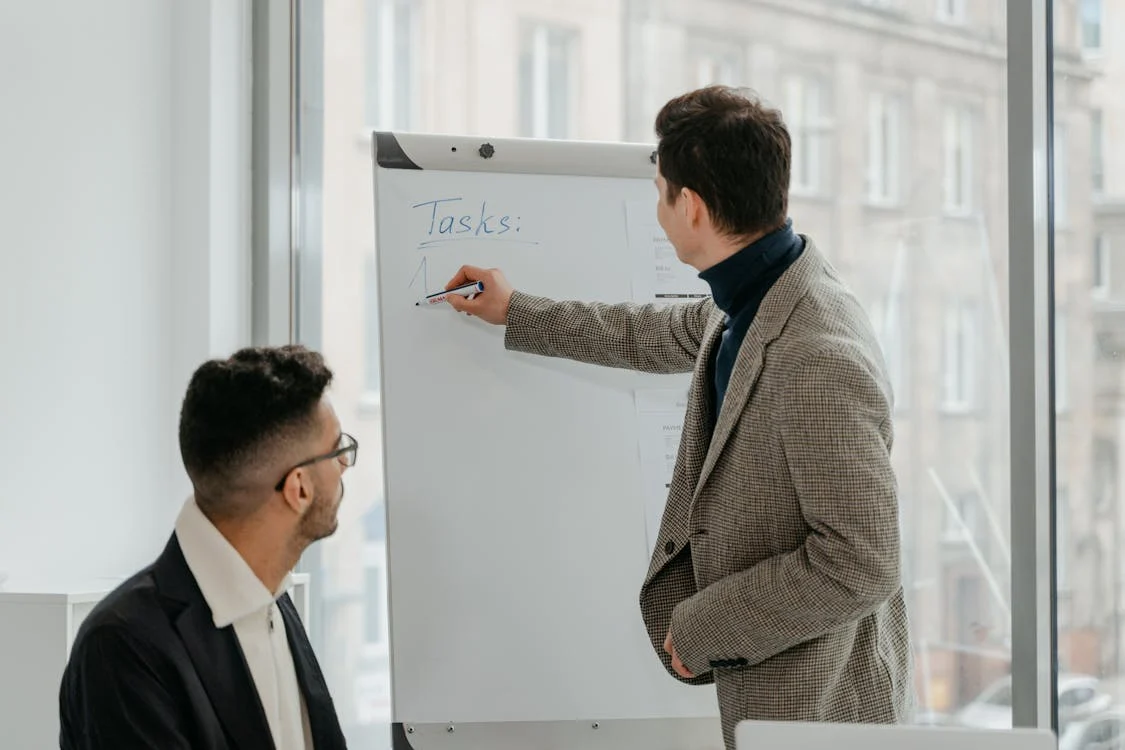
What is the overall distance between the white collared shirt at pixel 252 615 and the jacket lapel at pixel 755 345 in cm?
62

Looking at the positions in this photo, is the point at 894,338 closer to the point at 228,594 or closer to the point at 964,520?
the point at 964,520

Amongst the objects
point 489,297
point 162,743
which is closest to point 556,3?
point 489,297

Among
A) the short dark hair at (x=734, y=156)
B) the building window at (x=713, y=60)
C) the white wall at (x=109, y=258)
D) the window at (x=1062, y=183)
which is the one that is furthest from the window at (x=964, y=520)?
the white wall at (x=109, y=258)

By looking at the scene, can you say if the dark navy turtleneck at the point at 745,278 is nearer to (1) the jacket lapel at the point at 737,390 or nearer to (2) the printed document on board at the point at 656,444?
(1) the jacket lapel at the point at 737,390

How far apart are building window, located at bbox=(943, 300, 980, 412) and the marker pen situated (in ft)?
3.16

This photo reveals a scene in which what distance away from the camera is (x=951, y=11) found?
2.33 meters

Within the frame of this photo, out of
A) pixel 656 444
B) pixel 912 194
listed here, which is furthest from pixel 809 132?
pixel 656 444

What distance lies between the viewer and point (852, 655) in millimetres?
1641

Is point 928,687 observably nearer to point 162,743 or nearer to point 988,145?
point 988,145

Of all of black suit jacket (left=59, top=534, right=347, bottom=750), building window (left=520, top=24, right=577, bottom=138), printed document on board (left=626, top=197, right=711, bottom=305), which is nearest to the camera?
black suit jacket (left=59, top=534, right=347, bottom=750)

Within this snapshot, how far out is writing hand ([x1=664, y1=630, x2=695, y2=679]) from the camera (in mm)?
1677

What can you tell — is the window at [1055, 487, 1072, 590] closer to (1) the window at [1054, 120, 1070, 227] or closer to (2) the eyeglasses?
(1) the window at [1054, 120, 1070, 227]

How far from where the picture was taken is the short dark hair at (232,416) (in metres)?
1.46

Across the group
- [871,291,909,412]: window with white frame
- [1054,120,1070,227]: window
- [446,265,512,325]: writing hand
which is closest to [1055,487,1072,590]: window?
[871,291,909,412]: window with white frame
